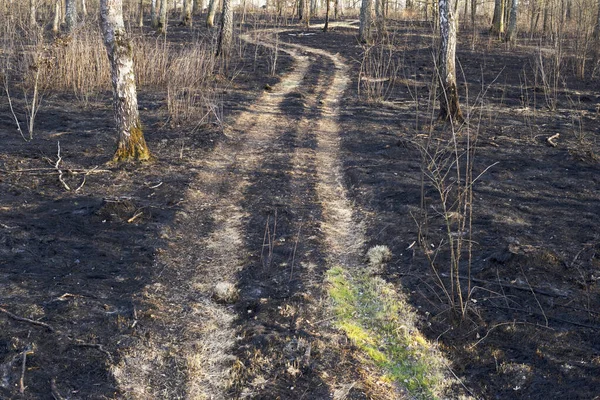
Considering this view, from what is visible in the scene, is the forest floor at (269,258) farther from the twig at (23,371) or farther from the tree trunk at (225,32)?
the tree trunk at (225,32)

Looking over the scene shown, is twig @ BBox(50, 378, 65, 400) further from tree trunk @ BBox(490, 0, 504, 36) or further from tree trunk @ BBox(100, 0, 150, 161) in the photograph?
tree trunk @ BBox(490, 0, 504, 36)

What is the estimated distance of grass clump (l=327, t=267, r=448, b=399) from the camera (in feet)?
14.1

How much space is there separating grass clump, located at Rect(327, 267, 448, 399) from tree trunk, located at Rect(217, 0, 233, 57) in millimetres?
11607

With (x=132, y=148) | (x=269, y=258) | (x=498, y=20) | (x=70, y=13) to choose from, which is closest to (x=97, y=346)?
(x=269, y=258)

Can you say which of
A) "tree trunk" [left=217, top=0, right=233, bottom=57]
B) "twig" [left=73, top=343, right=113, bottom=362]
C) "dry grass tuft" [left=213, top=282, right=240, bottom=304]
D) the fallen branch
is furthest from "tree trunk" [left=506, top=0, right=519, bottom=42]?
"twig" [left=73, top=343, right=113, bottom=362]

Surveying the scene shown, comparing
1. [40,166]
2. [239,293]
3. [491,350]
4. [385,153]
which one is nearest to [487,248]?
[491,350]

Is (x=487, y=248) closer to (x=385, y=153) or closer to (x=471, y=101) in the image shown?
(x=385, y=153)

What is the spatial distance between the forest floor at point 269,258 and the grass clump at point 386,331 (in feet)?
0.35

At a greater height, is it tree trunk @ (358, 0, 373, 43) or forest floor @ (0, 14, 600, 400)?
tree trunk @ (358, 0, 373, 43)

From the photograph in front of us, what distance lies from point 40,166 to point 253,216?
2.96 m

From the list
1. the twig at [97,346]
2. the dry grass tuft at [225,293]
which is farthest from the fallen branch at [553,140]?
the twig at [97,346]

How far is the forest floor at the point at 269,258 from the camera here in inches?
165

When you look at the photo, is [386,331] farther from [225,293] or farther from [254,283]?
[225,293]

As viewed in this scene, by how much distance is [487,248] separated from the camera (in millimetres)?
5812
